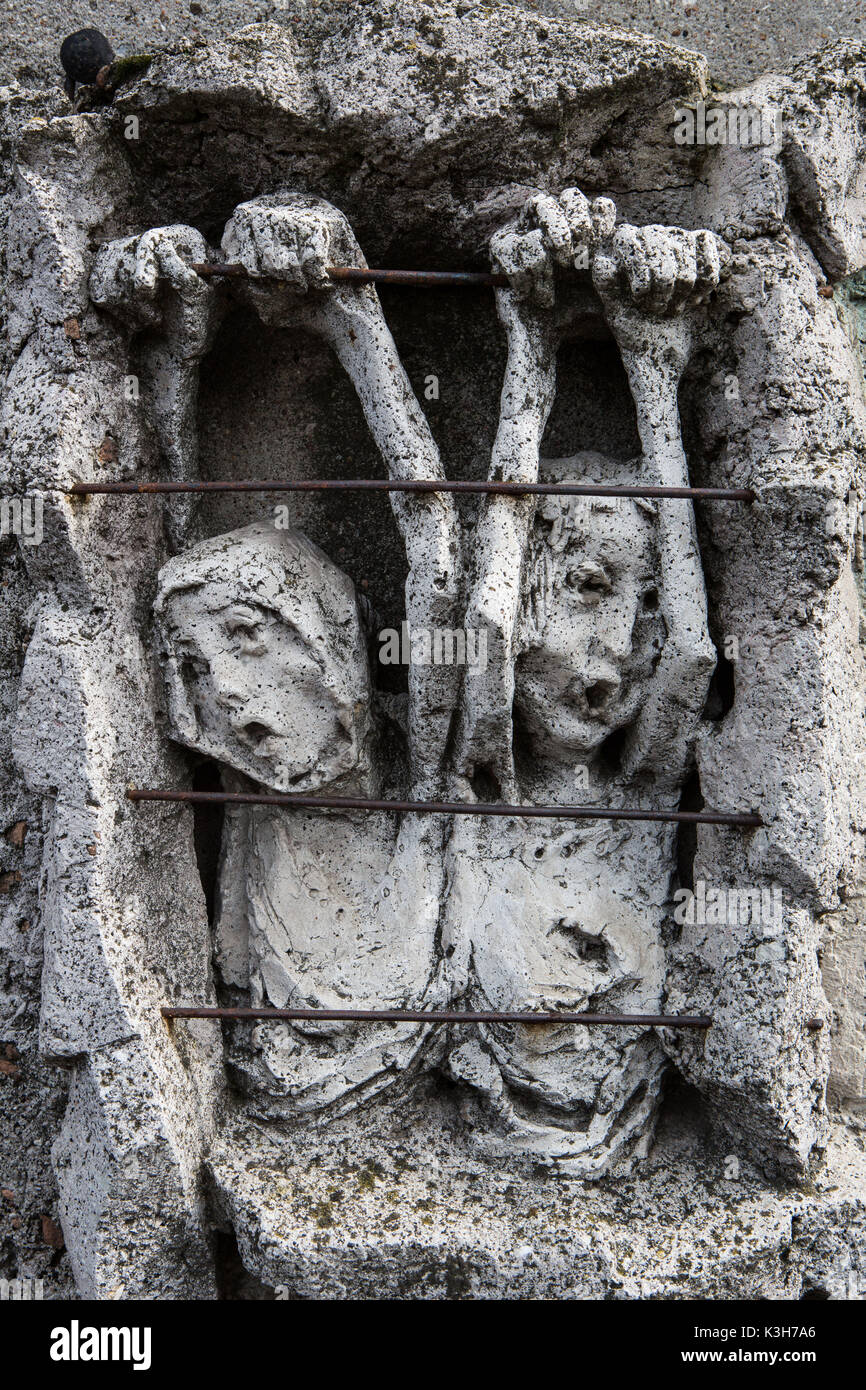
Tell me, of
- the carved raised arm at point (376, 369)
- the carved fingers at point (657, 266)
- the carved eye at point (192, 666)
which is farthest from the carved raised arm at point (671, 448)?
the carved eye at point (192, 666)

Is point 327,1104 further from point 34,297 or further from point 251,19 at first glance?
point 251,19

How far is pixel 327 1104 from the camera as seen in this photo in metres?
2.93

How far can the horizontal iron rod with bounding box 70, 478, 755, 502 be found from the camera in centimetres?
274

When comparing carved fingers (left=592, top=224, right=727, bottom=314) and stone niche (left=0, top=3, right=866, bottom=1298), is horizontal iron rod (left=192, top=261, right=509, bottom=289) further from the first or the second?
carved fingers (left=592, top=224, right=727, bottom=314)

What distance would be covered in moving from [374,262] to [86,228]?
674 millimetres

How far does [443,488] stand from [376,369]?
351mm

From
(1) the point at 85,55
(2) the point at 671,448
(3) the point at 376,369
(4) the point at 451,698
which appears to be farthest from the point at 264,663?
(1) the point at 85,55

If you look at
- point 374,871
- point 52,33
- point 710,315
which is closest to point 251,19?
point 52,33

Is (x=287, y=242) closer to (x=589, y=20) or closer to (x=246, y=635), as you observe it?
(x=246, y=635)

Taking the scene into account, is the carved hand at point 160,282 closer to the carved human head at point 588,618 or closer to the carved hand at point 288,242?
the carved hand at point 288,242

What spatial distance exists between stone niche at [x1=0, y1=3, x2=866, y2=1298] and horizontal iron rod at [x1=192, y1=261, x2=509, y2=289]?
0.04 meters

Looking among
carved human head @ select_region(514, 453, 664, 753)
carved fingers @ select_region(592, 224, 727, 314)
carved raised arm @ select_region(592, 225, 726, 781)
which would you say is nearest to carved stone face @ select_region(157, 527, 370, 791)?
carved human head @ select_region(514, 453, 664, 753)

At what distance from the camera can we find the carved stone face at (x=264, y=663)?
2.89 metres

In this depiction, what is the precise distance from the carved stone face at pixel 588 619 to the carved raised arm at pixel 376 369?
8.0 inches
